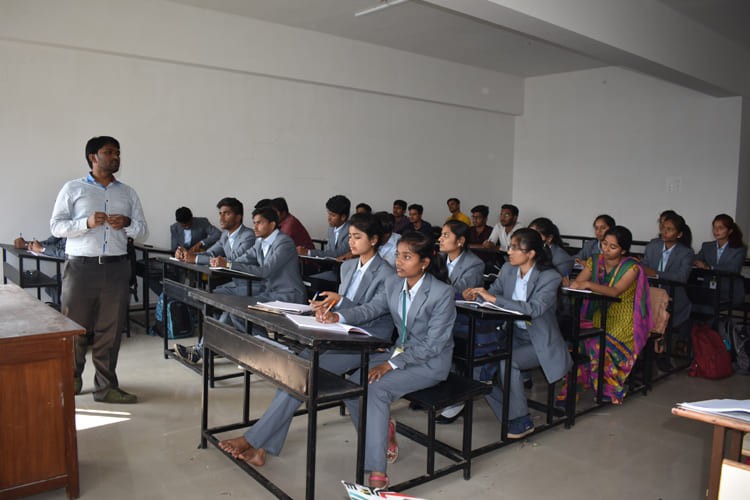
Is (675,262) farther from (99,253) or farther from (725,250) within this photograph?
(99,253)

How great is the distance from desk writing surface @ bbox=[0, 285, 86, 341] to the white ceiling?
434 centimetres

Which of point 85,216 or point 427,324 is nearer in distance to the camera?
point 427,324

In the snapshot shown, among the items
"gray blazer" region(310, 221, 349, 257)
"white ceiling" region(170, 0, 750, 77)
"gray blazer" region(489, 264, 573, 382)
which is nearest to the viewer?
"gray blazer" region(489, 264, 573, 382)

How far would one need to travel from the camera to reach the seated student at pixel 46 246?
493 cm

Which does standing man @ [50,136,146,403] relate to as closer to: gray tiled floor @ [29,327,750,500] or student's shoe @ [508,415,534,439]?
gray tiled floor @ [29,327,750,500]

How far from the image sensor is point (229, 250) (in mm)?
4730

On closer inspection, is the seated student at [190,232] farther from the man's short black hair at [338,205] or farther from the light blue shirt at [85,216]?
the light blue shirt at [85,216]

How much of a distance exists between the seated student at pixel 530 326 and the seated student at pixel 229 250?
2016 mm

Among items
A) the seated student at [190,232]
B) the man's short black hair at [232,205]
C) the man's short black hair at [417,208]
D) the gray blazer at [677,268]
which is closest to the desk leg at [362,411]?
the man's short black hair at [232,205]

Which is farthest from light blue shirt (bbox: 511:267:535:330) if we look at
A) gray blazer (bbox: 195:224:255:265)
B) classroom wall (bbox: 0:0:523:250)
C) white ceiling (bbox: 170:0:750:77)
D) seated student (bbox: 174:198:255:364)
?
classroom wall (bbox: 0:0:523:250)

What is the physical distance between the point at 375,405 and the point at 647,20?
4.75 m

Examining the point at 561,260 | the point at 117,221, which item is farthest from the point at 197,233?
the point at 561,260

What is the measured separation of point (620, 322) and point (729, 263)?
→ 8.13 ft

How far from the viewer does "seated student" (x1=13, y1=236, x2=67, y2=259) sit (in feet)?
16.2
